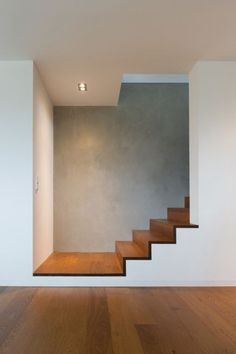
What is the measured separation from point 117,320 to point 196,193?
1672mm

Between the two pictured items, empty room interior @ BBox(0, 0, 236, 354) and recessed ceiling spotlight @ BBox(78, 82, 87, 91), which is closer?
empty room interior @ BBox(0, 0, 236, 354)

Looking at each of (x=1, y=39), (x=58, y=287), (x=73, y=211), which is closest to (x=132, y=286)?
(x=58, y=287)

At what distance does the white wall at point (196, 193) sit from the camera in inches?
152

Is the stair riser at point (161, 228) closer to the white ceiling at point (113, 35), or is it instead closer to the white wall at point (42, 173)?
the white wall at point (42, 173)

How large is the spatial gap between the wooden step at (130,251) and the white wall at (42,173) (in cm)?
88

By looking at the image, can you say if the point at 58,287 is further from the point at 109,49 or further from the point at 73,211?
the point at 109,49

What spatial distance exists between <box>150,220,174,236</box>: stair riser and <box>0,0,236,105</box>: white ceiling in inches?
66.4

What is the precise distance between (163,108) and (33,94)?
218 centimetres

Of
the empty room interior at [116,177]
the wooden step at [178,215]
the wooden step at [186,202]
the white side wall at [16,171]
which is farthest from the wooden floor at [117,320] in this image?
the wooden step at [186,202]

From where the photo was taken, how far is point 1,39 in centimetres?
340

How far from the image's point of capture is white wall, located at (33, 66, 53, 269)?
4.08 metres

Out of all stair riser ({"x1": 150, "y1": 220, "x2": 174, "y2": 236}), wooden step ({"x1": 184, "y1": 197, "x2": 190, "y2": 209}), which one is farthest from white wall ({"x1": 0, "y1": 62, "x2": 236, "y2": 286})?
wooden step ({"x1": 184, "y1": 197, "x2": 190, "y2": 209})

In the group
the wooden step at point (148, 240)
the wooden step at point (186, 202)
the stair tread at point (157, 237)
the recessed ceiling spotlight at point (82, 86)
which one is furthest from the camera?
the wooden step at point (186, 202)

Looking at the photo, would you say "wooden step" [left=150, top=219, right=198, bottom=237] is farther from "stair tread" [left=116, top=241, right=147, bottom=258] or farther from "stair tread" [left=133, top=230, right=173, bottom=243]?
"stair tread" [left=116, top=241, right=147, bottom=258]
